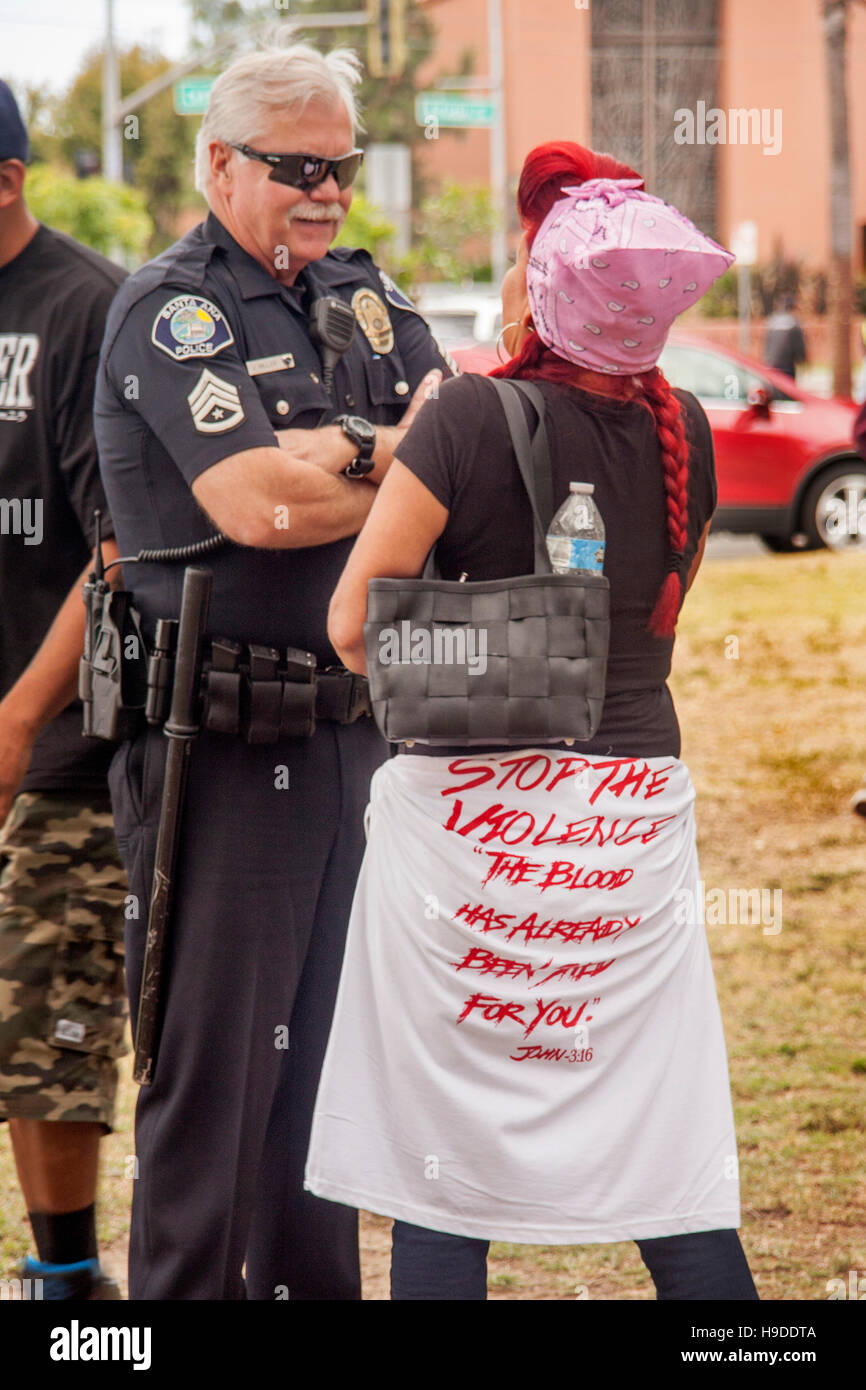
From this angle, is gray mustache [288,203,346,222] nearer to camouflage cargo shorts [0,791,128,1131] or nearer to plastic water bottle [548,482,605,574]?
plastic water bottle [548,482,605,574]

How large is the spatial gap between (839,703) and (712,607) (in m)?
2.05

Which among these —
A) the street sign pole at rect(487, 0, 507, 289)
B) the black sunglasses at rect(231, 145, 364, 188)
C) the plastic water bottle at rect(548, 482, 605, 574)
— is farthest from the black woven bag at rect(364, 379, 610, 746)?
the street sign pole at rect(487, 0, 507, 289)

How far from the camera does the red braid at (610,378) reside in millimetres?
2273

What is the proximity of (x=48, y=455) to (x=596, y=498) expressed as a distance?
1.15 meters

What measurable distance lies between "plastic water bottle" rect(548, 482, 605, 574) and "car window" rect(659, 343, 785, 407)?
36.0 ft

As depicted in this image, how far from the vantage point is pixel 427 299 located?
21047mm

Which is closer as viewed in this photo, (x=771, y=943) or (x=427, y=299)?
(x=771, y=943)

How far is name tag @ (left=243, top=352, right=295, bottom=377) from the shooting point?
8.24ft

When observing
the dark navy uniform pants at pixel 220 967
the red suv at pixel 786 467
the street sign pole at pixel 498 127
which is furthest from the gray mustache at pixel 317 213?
the street sign pole at pixel 498 127

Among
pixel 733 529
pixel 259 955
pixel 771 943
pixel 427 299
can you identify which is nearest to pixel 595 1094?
pixel 259 955

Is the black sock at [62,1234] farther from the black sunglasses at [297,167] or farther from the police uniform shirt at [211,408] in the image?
the black sunglasses at [297,167]

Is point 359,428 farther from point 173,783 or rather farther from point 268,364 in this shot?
point 173,783
